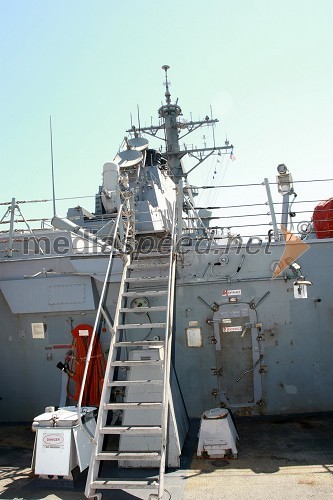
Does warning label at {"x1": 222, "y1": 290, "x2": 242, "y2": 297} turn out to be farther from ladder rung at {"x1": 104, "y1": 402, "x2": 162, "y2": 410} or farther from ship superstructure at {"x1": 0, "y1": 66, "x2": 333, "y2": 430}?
ladder rung at {"x1": 104, "y1": 402, "x2": 162, "y2": 410}

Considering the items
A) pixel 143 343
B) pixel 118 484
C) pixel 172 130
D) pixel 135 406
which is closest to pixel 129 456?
pixel 118 484

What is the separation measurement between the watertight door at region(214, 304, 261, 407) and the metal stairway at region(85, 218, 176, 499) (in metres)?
1.00

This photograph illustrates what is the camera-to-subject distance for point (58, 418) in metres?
5.12

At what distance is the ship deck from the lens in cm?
445

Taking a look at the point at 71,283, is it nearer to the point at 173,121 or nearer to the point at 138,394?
the point at 138,394

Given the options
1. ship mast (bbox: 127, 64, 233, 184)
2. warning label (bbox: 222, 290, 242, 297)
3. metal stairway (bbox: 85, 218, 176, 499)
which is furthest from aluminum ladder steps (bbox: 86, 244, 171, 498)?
ship mast (bbox: 127, 64, 233, 184)

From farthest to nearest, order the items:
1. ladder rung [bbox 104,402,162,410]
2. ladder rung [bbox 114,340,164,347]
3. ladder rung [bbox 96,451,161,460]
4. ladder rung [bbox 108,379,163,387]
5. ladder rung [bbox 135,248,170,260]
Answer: ladder rung [bbox 135,248,170,260] < ladder rung [bbox 114,340,164,347] < ladder rung [bbox 108,379,163,387] < ladder rung [bbox 104,402,162,410] < ladder rung [bbox 96,451,161,460]

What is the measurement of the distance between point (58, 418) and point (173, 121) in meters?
15.8

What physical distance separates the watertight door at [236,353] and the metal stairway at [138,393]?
1.00m

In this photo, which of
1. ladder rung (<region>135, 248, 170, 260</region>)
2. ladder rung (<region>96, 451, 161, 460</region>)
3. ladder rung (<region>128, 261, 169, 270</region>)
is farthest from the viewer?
ladder rung (<region>135, 248, 170, 260</region>)

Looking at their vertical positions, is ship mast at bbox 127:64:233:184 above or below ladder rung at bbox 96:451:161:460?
above

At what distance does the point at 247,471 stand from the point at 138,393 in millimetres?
1563

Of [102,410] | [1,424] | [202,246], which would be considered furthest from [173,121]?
[102,410]

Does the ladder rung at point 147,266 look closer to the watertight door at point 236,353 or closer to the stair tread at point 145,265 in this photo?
the stair tread at point 145,265
